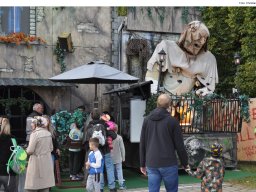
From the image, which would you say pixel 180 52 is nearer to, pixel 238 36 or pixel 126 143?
pixel 126 143

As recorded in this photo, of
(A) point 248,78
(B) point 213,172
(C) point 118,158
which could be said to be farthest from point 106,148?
(A) point 248,78

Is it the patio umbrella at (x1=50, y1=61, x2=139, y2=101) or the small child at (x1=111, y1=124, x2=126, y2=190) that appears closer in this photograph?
the small child at (x1=111, y1=124, x2=126, y2=190)

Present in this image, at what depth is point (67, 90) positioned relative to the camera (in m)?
13.1

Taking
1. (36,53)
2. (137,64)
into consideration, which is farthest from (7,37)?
(137,64)

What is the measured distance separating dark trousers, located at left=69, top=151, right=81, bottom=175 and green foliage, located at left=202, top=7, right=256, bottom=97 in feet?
34.1

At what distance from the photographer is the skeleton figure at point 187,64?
512 inches

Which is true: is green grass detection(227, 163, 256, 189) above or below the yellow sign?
below

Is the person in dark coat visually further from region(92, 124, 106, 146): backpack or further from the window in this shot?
the window

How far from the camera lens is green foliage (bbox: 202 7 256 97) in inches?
726

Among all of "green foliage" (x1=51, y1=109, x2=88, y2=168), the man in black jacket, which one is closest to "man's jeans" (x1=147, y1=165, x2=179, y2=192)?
the man in black jacket

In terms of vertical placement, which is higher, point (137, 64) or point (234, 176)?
point (137, 64)

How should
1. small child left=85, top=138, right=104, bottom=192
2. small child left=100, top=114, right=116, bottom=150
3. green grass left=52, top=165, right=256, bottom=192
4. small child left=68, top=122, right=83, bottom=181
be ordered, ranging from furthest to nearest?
small child left=68, top=122, right=83, bottom=181
green grass left=52, top=165, right=256, bottom=192
small child left=100, top=114, right=116, bottom=150
small child left=85, top=138, right=104, bottom=192

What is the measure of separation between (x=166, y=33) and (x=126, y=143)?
462 centimetres

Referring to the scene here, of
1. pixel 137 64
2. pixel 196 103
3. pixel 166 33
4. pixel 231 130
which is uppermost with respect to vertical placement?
pixel 166 33
